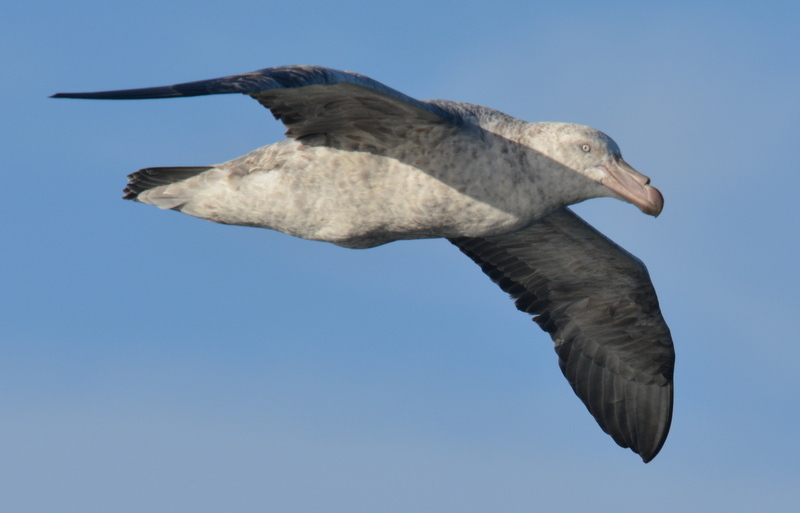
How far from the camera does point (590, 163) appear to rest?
30.3 feet

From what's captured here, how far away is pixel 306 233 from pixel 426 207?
103 centimetres

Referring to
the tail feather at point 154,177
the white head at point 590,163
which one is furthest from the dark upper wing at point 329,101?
the tail feather at point 154,177

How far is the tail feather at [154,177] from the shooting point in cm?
981

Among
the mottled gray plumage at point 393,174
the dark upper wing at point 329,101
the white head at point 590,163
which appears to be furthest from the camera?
the white head at point 590,163

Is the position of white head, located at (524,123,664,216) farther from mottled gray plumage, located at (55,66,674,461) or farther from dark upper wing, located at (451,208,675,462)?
dark upper wing, located at (451,208,675,462)

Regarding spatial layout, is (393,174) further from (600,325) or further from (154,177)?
(600,325)

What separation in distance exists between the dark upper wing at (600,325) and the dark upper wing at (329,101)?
2.95 metres

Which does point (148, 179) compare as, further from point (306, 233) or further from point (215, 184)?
point (306, 233)

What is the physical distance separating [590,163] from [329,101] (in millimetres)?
2062

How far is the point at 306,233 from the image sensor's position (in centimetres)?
943

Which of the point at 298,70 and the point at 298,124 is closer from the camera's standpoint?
the point at 298,70

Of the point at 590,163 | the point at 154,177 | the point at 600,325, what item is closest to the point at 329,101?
the point at 154,177

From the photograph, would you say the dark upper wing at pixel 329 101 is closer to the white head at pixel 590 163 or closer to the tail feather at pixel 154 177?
the white head at pixel 590 163

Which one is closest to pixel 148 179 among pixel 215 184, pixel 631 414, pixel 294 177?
pixel 215 184
